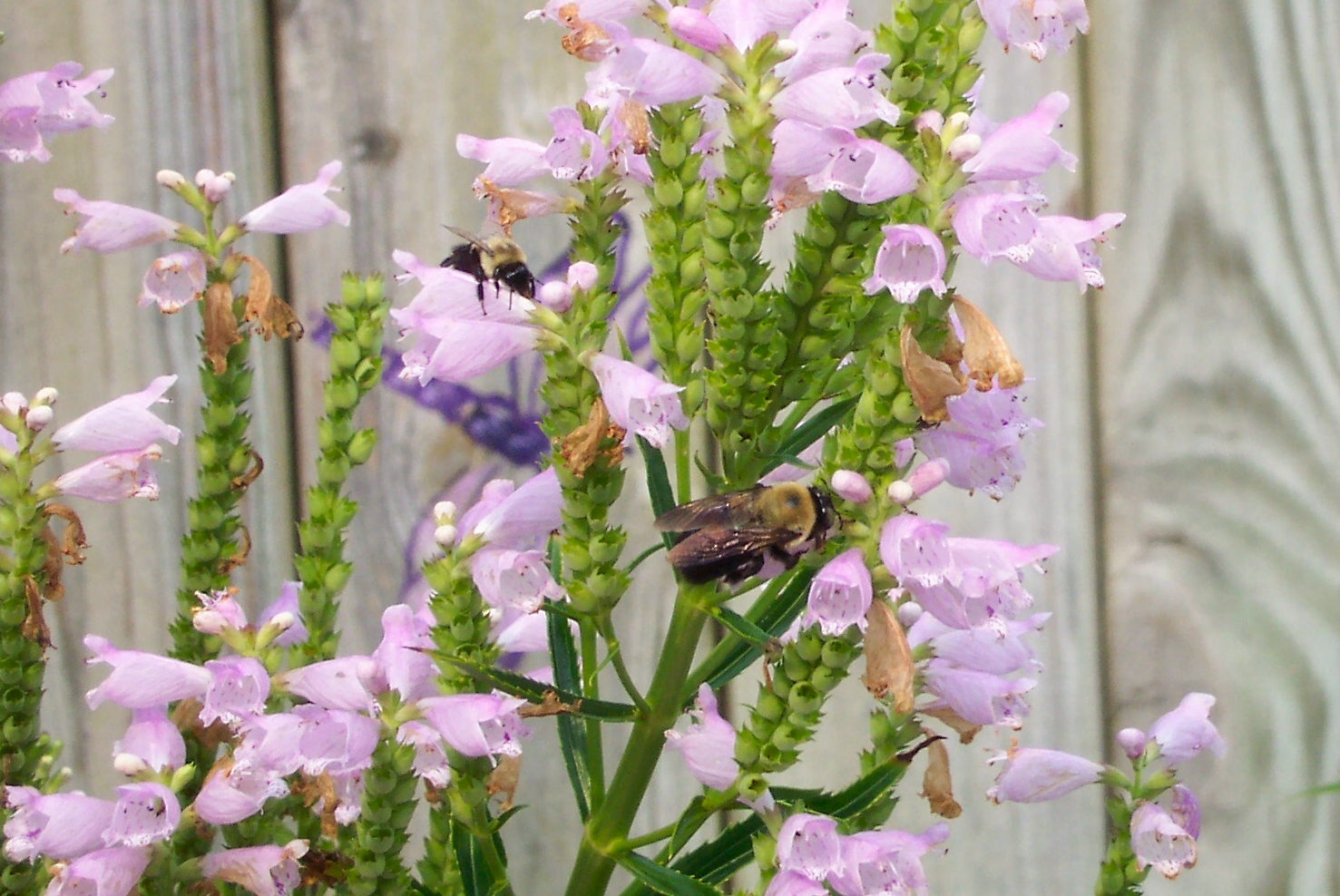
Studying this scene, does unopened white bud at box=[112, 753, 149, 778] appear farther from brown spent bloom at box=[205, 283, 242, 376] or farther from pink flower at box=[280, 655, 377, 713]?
brown spent bloom at box=[205, 283, 242, 376]

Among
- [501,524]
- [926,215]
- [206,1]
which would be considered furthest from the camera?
[206,1]

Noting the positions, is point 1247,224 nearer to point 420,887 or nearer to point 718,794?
point 718,794

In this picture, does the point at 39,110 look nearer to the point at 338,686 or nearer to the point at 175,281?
the point at 175,281

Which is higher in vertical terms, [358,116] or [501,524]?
[358,116]

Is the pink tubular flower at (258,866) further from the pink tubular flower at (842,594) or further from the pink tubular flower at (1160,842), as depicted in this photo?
the pink tubular flower at (1160,842)

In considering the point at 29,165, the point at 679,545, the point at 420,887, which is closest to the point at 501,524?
the point at 679,545

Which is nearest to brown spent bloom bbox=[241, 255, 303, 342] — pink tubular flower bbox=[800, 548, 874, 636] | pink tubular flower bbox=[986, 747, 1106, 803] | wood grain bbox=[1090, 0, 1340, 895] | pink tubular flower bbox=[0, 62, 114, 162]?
pink tubular flower bbox=[0, 62, 114, 162]
